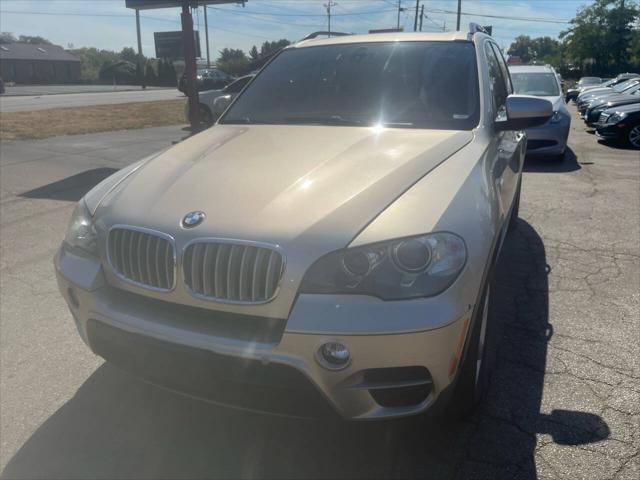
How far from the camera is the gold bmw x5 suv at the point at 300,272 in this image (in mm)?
2045

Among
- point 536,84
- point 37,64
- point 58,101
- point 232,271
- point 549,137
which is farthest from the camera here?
point 37,64

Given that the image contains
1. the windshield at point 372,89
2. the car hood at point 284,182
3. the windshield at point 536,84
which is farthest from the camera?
the windshield at point 536,84

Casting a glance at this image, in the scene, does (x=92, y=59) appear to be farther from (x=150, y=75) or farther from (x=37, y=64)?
(x=150, y=75)

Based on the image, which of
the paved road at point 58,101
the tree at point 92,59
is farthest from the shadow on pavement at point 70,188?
the tree at point 92,59

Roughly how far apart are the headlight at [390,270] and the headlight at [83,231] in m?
1.15

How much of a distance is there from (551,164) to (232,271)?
920 centimetres

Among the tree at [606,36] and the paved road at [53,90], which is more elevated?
the tree at [606,36]

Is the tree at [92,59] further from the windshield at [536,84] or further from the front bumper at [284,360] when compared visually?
the front bumper at [284,360]

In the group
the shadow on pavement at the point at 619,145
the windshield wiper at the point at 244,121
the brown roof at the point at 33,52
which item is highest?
the brown roof at the point at 33,52

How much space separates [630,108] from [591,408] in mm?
12068

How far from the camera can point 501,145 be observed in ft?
11.7

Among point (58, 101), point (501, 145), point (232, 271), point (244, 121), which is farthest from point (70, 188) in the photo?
point (58, 101)

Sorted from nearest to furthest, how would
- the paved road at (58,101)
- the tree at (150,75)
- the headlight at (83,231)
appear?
the headlight at (83,231)
the paved road at (58,101)
the tree at (150,75)

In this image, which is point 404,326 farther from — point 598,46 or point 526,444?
point 598,46
